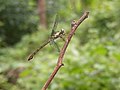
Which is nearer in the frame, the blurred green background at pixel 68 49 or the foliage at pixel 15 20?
the blurred green background at pixel 68 49

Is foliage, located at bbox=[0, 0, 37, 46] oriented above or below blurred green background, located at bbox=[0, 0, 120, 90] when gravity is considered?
above

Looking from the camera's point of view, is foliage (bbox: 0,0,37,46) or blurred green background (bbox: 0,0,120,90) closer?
blurred green background (bbox: 0,0,120,90)

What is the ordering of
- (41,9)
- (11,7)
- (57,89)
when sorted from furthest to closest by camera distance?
1. (41,9)
2. (11,7)
3. (57,89)

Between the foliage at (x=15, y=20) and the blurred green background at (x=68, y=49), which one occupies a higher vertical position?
the foliage at (x=15, y=20)

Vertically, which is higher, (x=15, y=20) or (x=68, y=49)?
(x=15, y=20)

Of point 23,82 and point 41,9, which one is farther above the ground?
point 41,9

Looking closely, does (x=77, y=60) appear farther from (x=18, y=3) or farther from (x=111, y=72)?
(x=18, y=3)

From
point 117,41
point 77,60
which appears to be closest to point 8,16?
point 117,41

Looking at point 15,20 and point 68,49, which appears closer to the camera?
point 68,49
